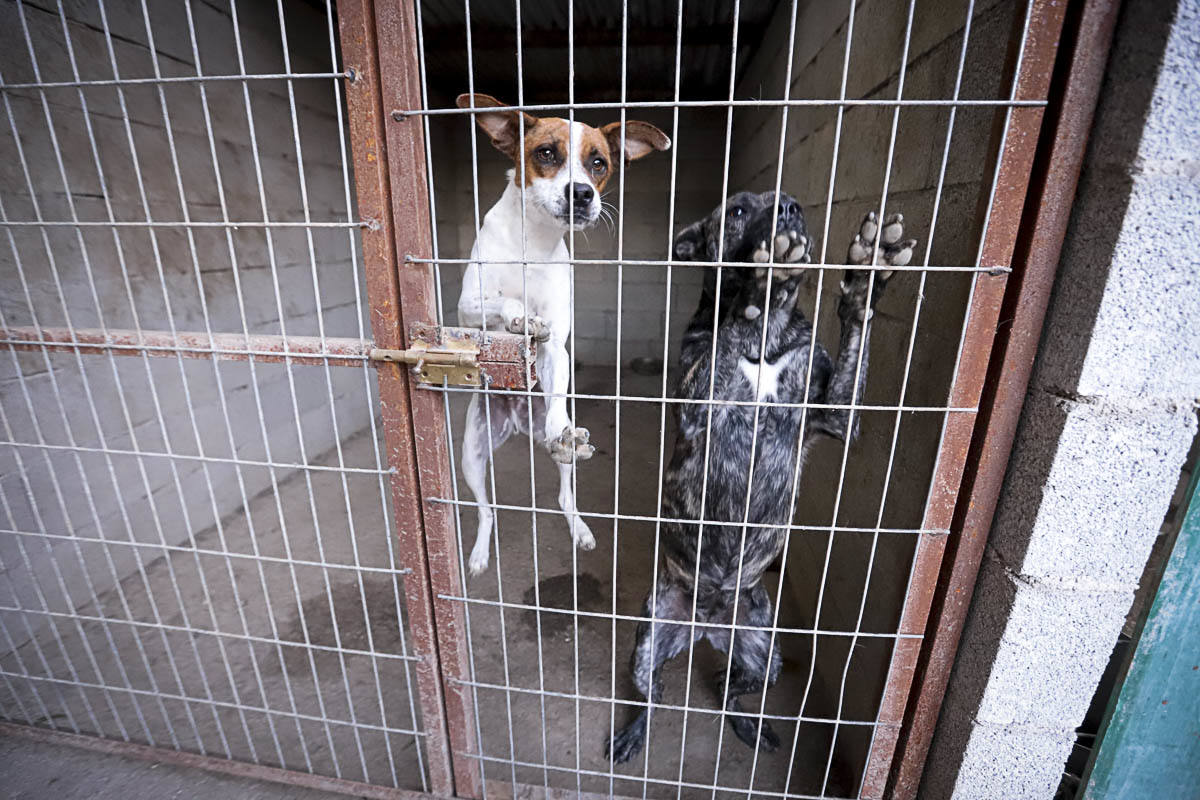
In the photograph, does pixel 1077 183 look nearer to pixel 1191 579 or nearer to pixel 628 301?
pixel 1191 579

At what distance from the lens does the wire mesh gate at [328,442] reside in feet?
3.83

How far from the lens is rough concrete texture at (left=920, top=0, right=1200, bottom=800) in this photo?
946mm

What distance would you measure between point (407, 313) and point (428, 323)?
2.0 inches

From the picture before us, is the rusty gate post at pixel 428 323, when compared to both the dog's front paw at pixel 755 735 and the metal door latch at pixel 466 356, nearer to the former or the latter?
the metal door latch at pixel 466 356

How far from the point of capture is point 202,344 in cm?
134

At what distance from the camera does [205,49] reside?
10.3ft

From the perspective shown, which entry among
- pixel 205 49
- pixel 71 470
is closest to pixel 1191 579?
pixel 71 470

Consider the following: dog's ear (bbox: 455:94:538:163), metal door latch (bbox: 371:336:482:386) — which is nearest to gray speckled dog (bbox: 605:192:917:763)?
metal door latch (bbox: 371:336:482:386)

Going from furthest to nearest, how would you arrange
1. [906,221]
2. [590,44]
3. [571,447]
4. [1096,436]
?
[590,44]
[906,221]
[571,447]
[1096,436]

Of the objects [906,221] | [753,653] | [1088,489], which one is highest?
[906,221]

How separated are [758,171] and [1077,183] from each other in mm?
3313

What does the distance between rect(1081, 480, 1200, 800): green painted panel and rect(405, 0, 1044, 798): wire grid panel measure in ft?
1.53

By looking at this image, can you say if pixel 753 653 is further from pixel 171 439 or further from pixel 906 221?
pixel 171 439

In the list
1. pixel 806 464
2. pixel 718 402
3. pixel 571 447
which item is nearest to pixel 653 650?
pixel 571 447
